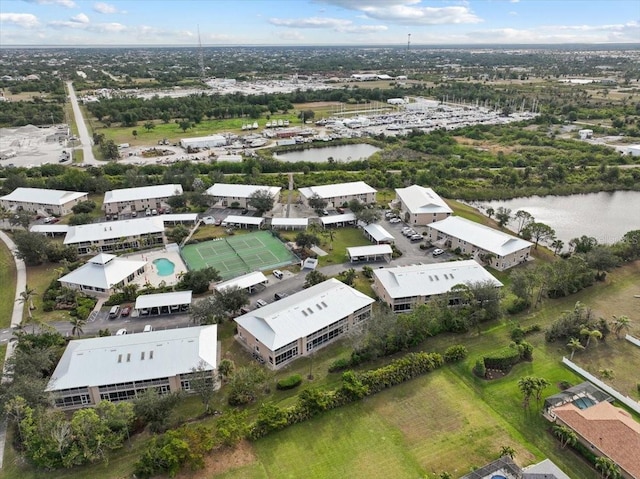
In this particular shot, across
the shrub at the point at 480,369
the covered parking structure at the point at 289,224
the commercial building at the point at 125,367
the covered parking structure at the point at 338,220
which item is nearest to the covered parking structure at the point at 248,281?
the commercial building at the point at 125,367

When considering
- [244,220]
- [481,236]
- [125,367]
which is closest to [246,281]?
[125,367]

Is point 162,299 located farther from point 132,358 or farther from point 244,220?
point 244,220

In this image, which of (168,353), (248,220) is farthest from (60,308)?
(248,220)

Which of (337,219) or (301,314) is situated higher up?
(301,314)

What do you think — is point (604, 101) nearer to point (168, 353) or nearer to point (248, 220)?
point (248, 220)

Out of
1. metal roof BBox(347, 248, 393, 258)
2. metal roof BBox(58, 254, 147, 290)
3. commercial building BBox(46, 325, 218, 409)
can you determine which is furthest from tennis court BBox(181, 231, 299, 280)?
commercial building BBox(46, 325, 218, 409)

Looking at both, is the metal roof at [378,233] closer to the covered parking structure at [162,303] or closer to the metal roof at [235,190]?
the metal roof at [235,190]

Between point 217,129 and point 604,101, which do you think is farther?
point 604,101
